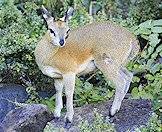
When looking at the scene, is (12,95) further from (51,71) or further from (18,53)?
(51,71)

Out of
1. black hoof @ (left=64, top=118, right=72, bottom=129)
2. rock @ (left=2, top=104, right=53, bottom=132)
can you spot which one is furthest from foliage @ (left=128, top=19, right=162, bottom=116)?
rock @ (left=2, top=104, right=53, bottom=132)

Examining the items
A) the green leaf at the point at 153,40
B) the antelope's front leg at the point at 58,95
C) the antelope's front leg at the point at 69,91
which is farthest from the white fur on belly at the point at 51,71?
the green leaf at the point at 153,40

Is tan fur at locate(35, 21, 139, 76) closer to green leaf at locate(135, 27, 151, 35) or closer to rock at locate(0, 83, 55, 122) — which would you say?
rock at locate(0, 83, 55, 122)

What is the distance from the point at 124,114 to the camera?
7582 mm

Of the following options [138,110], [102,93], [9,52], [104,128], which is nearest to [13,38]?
[9,52]

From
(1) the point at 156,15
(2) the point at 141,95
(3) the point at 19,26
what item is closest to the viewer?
(2) the point at 141,95

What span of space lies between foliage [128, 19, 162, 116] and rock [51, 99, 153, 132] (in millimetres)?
654

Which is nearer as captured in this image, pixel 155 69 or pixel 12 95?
pixel 155 69

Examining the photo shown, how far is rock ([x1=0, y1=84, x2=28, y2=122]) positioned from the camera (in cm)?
871

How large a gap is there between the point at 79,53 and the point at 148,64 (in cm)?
197

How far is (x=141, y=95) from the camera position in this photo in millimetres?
8484

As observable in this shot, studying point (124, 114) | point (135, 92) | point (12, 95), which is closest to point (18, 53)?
point (12, 95)

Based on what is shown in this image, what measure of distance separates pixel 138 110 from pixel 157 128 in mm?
1996

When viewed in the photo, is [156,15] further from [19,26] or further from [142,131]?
[142,131]
